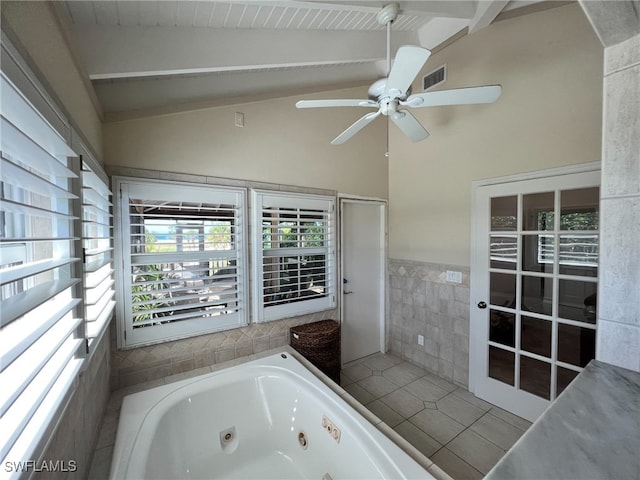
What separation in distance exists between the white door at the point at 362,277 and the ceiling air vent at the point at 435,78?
4.55 ft

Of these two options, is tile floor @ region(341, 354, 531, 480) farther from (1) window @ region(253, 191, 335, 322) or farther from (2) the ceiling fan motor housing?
(2) the ceiling fan motor housing

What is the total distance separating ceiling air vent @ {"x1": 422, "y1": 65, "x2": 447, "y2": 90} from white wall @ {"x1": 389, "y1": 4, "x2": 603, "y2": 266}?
0.06 metres

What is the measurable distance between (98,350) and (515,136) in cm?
346

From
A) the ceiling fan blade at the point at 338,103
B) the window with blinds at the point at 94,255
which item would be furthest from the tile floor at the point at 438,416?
the ceiling fan blade at the point at 338,103

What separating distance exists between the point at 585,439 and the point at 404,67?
149 cm

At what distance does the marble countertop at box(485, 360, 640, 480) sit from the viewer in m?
0.53

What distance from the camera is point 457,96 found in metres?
1.54

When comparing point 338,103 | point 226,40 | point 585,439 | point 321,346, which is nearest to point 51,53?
point 226,40

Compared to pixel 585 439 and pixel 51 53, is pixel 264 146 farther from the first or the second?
pixel 585 439

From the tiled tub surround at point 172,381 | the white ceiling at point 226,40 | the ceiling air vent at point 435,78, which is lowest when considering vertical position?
the tiled tub surround at point 172,381

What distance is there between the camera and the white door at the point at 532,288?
80.1 inches

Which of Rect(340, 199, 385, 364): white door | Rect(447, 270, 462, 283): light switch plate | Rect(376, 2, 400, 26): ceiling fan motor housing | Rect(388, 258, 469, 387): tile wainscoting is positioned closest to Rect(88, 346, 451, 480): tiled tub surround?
Rect(340, 199, 385, 364): white door

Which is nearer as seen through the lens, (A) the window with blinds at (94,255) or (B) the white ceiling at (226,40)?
(A) the window with blinds at (94,255)

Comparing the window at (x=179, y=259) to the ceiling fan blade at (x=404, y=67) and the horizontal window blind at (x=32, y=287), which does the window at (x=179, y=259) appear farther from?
the ceiling fan blade at (x=404, y=67)
